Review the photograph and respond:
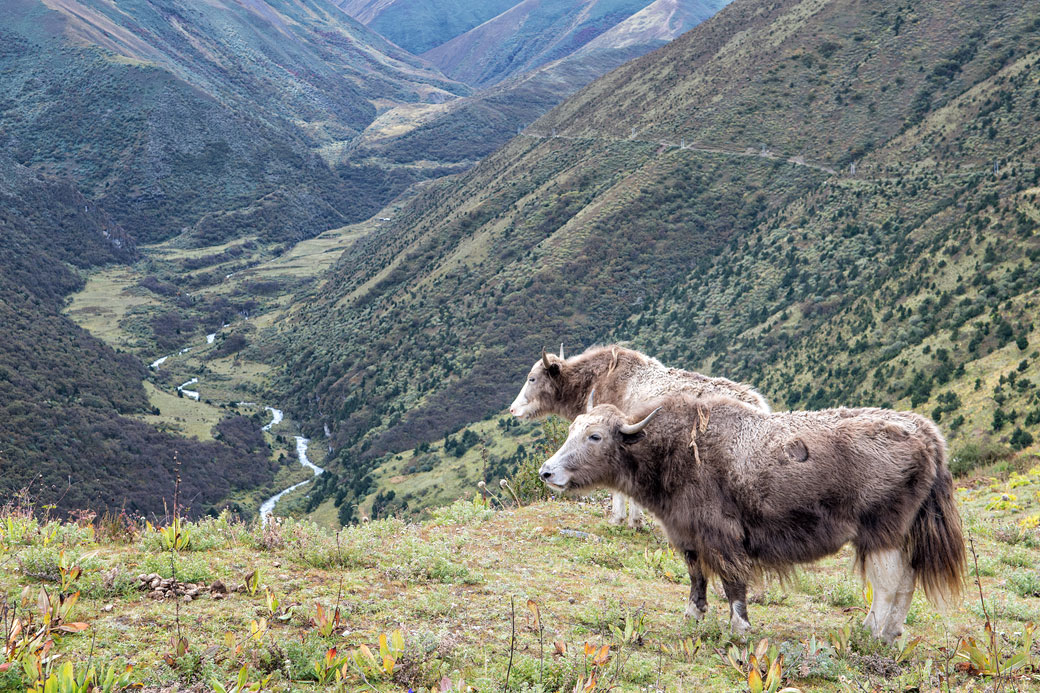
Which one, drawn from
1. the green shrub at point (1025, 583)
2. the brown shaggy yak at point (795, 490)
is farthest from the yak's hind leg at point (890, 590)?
the green shrub at point (1025, 583)

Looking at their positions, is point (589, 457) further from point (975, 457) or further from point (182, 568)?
point (975, 457)

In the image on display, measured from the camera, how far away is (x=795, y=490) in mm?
6336

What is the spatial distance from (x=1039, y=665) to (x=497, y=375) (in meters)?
61.5

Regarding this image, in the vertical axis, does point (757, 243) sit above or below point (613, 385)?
below

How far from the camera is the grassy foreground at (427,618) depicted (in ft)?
16.9

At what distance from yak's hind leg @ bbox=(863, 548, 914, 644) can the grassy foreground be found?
0.77 ft

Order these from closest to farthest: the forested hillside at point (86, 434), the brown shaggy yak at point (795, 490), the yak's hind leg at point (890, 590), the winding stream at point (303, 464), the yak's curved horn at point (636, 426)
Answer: the brown shaggy yak at point (795, 490) → the yak's hind leg at point (890, 590) → the yak's curved horn at point (636, 426) → the forested hillside at point (86, 434) → the winding stream at point (303, 464)

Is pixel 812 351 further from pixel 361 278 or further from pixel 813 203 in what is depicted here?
pixel 361 278

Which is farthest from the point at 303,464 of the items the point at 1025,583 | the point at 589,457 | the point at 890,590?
the point at 890,590

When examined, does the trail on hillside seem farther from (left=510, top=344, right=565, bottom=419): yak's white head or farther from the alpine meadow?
(left=510, top=344, right=565, bottom=419): yak's white head

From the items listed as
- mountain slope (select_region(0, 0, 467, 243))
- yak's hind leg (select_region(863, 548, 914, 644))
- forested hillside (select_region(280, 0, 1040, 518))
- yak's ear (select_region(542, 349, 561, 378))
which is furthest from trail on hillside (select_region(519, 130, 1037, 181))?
mountain slope (select_region(0, 0, 467, 243))

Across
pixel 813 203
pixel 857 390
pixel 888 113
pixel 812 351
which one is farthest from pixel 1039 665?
pixel 888 113

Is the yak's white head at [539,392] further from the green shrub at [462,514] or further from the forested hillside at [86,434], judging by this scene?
the forested hillside at [86,434]

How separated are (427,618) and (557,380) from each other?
5684 millimetres
